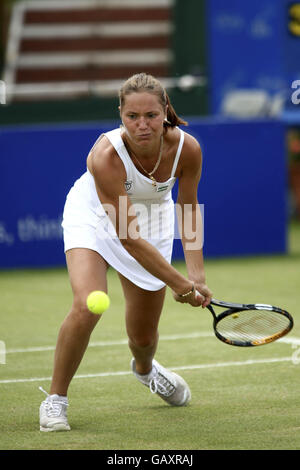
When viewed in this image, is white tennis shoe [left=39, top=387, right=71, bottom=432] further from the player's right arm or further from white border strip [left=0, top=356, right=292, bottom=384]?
white border strip [left=0, top=356, right=292, bottom=384]

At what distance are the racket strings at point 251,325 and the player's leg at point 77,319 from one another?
698mm

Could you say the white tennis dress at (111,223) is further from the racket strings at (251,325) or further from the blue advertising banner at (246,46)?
the blue advertising banner at (246,46)

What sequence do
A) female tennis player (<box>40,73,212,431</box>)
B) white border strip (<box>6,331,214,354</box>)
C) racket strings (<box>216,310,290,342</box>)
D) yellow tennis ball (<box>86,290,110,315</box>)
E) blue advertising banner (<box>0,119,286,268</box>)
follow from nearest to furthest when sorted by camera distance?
yellow tennis ball (<box>86,290,110,315</box>), female tennis player (<box>40,73,212,431</box>), racket strings (<box>216,310,290,342</box>), white border strip (<box>6,331,214,354</box>), blue advertising banner (<box>0,119,286,268</box>)

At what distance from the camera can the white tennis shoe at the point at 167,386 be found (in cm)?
562

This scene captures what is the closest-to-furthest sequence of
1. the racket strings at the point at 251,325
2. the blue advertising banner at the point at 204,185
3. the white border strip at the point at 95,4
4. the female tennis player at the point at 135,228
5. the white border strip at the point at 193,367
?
the female tennis player at the point at 135,228
the racket strings at the point at 251,325
the white border strip at the point at 193,367
the blue advertising banner at the point at 204,185
the white border strip at the point at 95,4

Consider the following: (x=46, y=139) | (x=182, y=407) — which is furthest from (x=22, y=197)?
(x=182, y=407)

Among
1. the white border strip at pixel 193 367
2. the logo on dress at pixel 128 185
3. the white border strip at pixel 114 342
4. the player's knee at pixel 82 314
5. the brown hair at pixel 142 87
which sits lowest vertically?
the white border strip at pixel 114 342

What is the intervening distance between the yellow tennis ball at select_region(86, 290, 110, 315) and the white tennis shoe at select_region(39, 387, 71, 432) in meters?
0.54

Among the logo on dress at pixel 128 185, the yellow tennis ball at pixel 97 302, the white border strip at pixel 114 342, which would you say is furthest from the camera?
the white border strip at pixel 114 342

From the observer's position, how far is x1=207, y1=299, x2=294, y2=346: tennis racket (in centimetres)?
522

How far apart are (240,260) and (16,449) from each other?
7.59m

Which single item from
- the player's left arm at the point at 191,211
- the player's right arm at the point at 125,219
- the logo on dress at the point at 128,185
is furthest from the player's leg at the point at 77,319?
the player's left arm at the point at 191,211

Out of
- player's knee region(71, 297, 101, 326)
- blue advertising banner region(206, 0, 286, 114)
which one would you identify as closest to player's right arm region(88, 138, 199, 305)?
player's knee region(71, 297, 101, 326)

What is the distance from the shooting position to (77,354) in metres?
5.05
